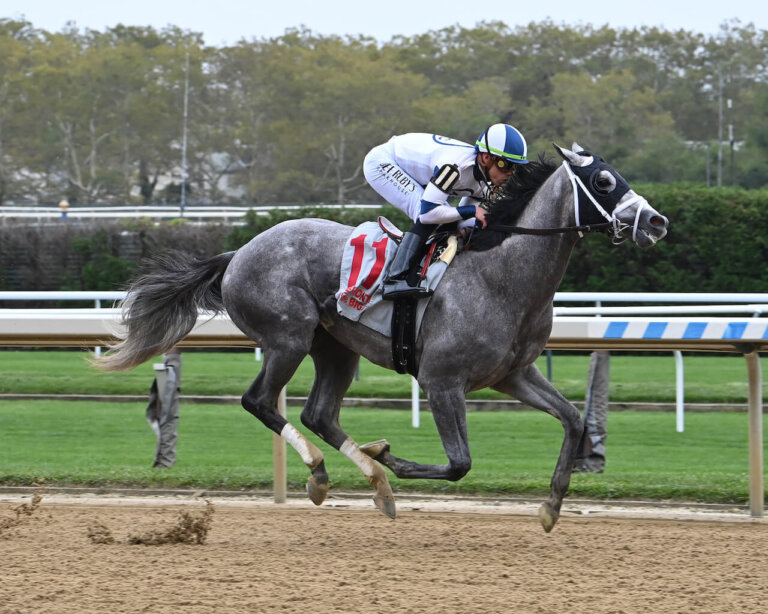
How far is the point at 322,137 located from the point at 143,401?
41.7 meters

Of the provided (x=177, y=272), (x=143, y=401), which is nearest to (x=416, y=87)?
(x=143, y=401)

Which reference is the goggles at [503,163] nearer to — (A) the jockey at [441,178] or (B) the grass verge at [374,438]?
(A) the jockey at [441,178]

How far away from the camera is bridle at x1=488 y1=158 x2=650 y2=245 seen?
491 centimetres

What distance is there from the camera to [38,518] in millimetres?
5625

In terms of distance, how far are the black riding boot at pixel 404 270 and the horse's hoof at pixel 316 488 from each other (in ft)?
3.06

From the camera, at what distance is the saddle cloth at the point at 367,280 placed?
17.3 feet

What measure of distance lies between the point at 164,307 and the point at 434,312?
1.50 m

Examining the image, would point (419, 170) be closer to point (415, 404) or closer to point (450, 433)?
point (450, 433)

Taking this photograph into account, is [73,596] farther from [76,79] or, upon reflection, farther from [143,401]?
[76,79]

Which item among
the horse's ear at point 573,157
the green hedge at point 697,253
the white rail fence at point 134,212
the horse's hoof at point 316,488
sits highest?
the horse's ear at point 573,157

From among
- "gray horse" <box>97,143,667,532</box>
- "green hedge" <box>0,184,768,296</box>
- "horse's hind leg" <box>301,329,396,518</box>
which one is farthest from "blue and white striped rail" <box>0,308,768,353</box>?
"green hedge" <box>0,184,768,296</box>

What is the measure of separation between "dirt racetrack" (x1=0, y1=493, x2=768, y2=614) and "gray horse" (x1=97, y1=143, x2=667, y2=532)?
34 cm

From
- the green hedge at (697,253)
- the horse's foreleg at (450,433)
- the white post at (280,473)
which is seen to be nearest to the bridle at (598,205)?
the horse's foreleg at (450,433)

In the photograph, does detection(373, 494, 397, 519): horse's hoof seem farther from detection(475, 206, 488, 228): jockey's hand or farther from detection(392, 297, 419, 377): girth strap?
detection(475, 206, 488, 228): jockey's hand
